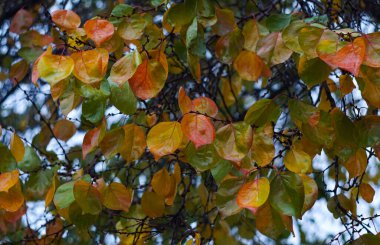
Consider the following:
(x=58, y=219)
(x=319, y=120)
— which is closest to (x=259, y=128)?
(x=319, y=120)

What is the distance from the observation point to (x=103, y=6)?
3.15 metres

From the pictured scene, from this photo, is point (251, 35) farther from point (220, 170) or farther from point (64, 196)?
point (64, 196)

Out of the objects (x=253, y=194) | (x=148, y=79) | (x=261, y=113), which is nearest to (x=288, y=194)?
(x=253, y=194)

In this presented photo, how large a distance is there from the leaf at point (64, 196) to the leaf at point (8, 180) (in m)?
0.11

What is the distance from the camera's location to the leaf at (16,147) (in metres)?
1.60

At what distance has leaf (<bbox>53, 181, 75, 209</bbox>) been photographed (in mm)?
1585

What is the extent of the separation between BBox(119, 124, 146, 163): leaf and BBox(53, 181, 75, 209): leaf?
16 cm

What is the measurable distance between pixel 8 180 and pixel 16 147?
0.29ft

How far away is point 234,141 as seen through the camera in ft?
4.53

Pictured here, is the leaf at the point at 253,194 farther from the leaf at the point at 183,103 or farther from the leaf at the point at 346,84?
the leaf at the point at 346,84

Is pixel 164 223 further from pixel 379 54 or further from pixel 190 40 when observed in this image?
pixel 379 54

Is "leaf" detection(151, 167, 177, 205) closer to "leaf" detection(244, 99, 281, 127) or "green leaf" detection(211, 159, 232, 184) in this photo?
"green leaf" detection(211, 159, 232, 184)

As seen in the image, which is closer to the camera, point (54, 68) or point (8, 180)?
point (54, 68)

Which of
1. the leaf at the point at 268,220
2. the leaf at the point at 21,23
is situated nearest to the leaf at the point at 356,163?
the leaf at the point at 268,220
